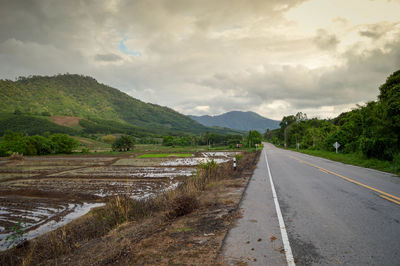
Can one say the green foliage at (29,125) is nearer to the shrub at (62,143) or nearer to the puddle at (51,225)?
the shrub at (62,143)

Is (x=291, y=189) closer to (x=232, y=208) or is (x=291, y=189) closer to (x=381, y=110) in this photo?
(x=232, y=208)

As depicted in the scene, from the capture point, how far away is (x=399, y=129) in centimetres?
1623

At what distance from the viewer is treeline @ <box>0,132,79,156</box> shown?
5612cm

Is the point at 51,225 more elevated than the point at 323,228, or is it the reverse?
the point at 323,228

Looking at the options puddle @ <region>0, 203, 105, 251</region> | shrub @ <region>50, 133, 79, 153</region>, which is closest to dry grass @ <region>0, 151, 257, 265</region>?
puddle @ <region>0, 203, 105, 251</region>

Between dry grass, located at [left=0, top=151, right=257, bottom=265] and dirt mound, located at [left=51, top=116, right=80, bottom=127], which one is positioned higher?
dirt mound, located at [left=51, top=116, right=80, bottom=127]

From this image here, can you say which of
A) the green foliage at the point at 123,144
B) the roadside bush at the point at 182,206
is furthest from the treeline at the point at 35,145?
the roadside bush at the point at 182,206

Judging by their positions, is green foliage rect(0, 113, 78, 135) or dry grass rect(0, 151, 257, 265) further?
green foliage rect(0, 113, 78, 135)

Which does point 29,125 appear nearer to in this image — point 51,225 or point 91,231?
point 51,225

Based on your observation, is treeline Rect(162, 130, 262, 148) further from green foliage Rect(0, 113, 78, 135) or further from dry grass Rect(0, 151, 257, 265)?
dry grass Rect(0, 151, 257, 265)

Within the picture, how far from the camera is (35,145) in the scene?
6050cm

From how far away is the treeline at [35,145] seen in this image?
5612 cm

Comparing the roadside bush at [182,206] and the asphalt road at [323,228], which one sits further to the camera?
the roadside bush at [182,206]

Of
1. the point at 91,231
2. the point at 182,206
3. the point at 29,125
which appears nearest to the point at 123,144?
the point at 91,231
